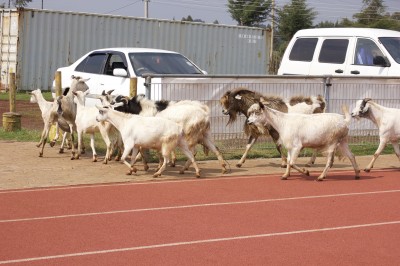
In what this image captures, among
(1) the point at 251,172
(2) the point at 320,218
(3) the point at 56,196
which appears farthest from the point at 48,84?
(2) the point at 320,218

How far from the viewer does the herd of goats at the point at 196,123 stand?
13000 millimetres

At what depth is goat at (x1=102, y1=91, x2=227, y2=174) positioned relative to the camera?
1349 centimetres

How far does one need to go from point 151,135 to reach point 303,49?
8770mm

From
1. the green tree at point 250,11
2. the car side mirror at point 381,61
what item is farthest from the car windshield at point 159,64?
the green tree at point 250,11

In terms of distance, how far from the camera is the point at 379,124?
14844 millimetres

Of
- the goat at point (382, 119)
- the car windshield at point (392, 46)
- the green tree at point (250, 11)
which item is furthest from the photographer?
the green tree at point (250, 11)

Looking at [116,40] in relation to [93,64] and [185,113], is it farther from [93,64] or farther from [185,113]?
[185,113]

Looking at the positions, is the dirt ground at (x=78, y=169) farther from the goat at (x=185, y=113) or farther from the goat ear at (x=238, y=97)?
the goat ear at (x=238, y=97)

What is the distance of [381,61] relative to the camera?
18.6m

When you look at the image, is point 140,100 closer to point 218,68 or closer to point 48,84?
point 48,84

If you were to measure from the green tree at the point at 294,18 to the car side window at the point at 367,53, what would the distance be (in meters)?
45.6

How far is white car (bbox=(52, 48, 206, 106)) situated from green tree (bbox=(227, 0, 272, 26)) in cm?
5302

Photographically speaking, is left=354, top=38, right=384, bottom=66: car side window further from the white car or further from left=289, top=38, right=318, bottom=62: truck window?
the white car

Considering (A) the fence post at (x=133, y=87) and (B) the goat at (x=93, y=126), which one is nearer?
(B) the goat at (x=93, y=126)
